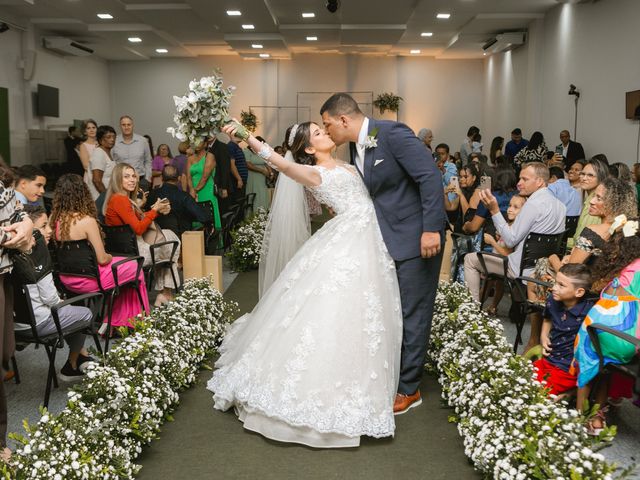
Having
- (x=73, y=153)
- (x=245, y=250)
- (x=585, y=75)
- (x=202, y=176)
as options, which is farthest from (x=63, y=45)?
(x=585, y=75)

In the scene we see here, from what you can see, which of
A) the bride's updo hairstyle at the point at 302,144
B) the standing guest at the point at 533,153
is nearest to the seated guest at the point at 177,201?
the bride's updo hairstyle at the point at 302,144

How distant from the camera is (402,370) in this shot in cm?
354

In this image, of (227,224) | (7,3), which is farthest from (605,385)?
(7,3)

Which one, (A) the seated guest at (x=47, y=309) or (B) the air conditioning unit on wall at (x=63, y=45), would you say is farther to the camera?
(B) the air conditioning unit on wall at (x=63, y=45)

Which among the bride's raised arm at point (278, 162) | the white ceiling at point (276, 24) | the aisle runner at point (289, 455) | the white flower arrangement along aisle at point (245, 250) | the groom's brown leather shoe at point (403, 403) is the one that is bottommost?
the aisle runner at point (289, 455)

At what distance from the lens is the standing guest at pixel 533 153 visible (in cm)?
1058

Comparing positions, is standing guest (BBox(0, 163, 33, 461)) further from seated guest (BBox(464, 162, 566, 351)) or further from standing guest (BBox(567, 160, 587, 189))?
standing guest (BBox(567, 160, 587, 189))

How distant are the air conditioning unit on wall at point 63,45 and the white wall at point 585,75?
1016cm

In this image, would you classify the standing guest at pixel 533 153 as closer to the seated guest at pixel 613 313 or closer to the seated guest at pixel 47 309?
the seated guest at pixel 613 313

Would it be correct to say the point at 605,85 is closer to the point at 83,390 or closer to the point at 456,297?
the point at 456,297

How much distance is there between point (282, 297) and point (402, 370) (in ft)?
2.59

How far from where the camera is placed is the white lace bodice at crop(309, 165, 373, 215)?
3.47 m

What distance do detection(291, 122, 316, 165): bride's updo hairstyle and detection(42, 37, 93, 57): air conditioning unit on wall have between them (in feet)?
39.4

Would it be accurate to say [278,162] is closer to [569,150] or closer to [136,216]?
[136,216]
